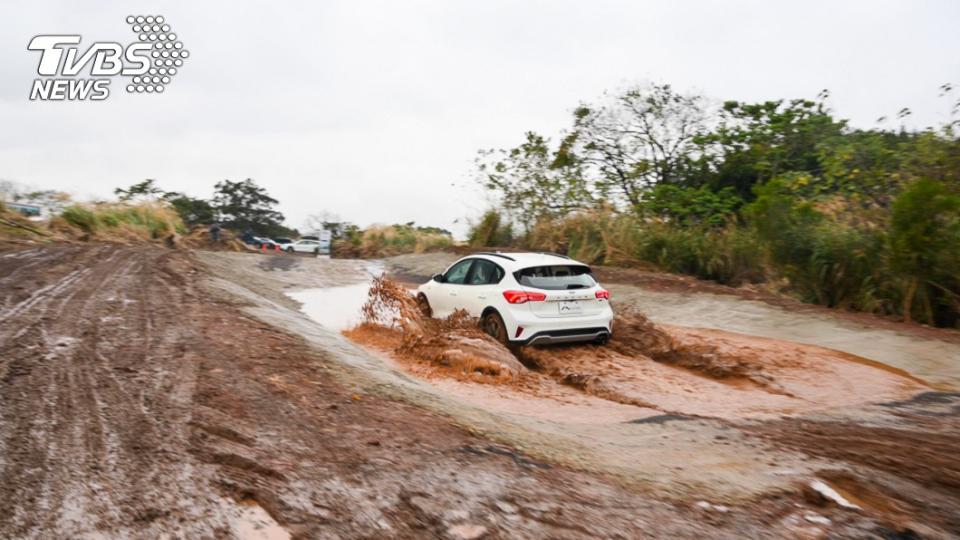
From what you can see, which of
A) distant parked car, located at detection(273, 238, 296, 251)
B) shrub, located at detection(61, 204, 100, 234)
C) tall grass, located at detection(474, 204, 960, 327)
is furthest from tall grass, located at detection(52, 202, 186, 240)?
distant parked car, located at detection(273, 238, 296, 251)

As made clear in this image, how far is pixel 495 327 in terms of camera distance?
398 inches

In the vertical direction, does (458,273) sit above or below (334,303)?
above

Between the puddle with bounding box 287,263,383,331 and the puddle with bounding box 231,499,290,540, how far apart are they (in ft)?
31.3

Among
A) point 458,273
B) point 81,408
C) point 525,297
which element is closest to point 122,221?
point 458,273

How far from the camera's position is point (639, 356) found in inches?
412

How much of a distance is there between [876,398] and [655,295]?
8.63 metres

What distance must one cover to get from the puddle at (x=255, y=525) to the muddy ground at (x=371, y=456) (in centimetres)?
1

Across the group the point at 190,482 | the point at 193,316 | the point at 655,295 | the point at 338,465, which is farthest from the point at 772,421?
the point at 655,295

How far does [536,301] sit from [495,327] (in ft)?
2.58

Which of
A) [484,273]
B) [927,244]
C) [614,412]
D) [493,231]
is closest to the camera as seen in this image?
[614,412]

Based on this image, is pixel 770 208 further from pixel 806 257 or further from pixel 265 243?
pixel 265 243

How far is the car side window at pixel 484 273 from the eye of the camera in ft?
34.1

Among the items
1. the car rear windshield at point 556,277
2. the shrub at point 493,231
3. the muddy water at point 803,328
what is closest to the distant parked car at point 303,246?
the shrub at point 493,231

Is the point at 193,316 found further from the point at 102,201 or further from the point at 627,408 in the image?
the point at 102,201
